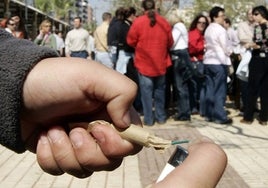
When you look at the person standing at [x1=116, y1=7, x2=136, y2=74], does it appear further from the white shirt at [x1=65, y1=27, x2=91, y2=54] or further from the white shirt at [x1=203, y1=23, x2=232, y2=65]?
the white shirt at [x1=65, y1=27, x2=91, y2=54]

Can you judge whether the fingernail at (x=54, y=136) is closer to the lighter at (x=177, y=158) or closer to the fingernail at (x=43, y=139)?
the fingernail at (x=43, y=139)

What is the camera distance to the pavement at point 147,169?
5.62 meters

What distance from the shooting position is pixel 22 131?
65.2 inches

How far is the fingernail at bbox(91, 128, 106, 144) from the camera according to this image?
1577 mm

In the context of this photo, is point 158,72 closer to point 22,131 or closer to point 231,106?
point 231,106

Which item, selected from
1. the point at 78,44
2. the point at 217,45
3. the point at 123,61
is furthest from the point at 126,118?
the point at 78,44

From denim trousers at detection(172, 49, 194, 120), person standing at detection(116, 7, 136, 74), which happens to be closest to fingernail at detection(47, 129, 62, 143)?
denim trousers at detection(172, 49, 194, 120)

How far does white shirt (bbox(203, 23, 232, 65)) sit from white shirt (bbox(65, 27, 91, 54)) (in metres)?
5.01

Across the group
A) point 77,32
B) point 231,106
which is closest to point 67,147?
point 231,106

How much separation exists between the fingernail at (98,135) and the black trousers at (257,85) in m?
7.53

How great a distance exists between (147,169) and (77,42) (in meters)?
7.86

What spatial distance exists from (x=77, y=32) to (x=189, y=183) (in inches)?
492

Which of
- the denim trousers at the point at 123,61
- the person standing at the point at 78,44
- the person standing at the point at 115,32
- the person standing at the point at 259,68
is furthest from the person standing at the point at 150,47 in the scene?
the person standing at the point at 78,44

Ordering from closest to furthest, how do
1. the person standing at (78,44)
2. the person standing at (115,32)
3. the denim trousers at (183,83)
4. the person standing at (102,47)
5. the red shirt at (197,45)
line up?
the denim trousers at (183,83) → the red shirt at (197,45) → the person standing at (115,32) → the person standing at (102,47) → the person standing at (78,44)
